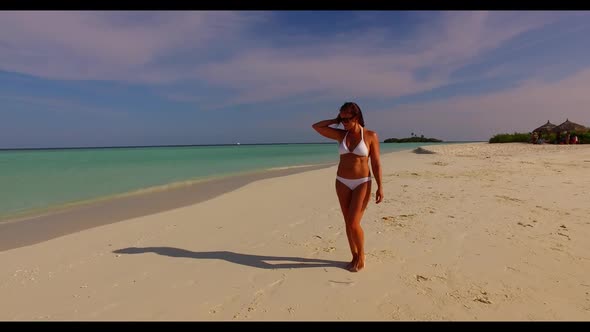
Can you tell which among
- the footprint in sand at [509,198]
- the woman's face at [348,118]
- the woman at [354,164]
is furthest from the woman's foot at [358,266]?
the footprint in sand at [509,198]

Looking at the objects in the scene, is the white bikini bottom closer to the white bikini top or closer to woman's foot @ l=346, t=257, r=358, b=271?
the white bikini top

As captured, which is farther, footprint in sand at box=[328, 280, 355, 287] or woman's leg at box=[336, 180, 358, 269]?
woman's leg at box=[336, 180, 358, 269]

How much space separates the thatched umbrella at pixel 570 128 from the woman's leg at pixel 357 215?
37287 millimetres

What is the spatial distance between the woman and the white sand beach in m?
0.44

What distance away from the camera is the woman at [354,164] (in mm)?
3473

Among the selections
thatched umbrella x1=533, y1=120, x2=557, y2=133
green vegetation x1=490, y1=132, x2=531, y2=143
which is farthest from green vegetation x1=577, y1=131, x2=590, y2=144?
green vegetation x1=490, y1=132, x2=531, y2=143

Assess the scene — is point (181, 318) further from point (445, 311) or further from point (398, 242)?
point (398, 242)

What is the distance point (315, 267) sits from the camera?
366cm

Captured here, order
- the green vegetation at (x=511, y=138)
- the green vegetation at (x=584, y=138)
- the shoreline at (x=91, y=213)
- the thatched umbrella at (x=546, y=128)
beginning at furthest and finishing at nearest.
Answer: the green vegetation at (x=511, y=138) < the thatched umbrella at (x=546, y=128) < the green vegetation at (x=584, y=138) < the shoreline at (x=91, y=213)

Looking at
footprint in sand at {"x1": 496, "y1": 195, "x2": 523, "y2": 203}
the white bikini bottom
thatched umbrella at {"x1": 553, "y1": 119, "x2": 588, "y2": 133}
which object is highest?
thatched umbrella at {"x1": 553, "y1": 119, "x2": 588, "y2": 133}

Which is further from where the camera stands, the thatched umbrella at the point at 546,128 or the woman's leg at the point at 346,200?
the thatched umbrella at the point at 546,128

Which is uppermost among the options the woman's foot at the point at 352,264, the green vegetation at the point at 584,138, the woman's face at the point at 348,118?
the woman's face at the point at 348,118

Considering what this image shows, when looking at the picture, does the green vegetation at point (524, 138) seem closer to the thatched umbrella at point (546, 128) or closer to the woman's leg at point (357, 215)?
the thatched umbrella at point (546, 128)

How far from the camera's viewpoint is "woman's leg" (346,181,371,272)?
11.5 feet
